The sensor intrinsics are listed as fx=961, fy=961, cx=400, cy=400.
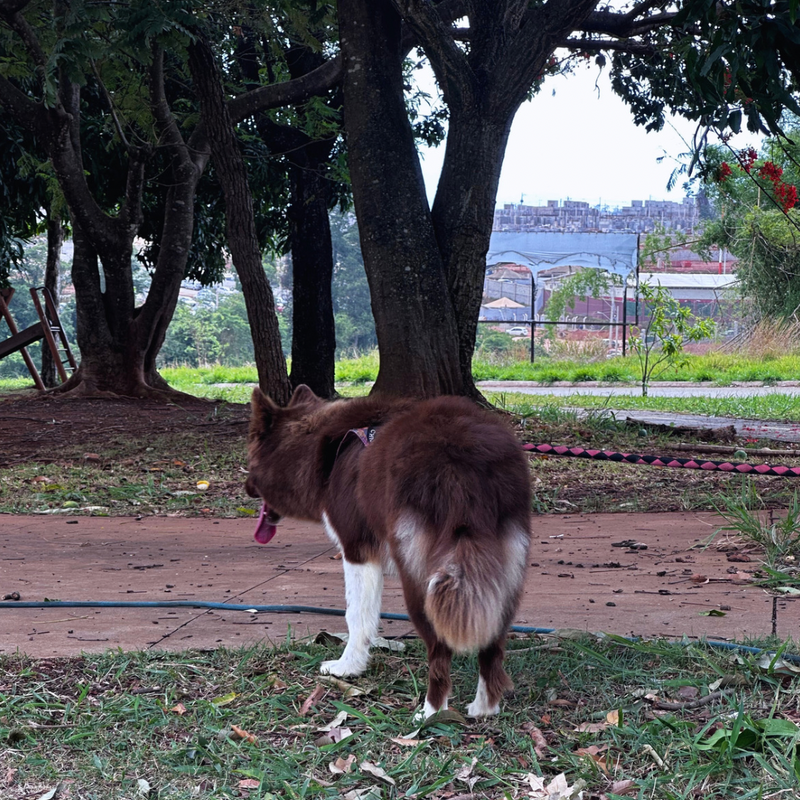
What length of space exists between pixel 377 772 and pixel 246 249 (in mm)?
7837

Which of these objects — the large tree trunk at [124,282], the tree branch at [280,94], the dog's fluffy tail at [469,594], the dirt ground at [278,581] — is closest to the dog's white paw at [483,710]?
the dog's fluffy tail at [469,594]

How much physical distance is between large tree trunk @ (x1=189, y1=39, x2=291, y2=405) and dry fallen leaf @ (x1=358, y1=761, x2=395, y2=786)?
7013 mm

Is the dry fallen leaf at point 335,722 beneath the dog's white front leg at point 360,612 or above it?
beneath

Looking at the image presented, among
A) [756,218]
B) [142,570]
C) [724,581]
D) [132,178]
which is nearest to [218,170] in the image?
[132,178]

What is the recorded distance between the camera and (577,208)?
62500mm

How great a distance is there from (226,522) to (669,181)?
36.1 feet

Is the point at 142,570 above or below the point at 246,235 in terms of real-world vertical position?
below

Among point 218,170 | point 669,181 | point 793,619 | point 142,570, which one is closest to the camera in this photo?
point 793,619

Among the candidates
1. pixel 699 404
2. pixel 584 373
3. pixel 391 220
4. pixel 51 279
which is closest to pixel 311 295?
pixel 391 220

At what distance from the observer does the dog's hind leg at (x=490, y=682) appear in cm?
322

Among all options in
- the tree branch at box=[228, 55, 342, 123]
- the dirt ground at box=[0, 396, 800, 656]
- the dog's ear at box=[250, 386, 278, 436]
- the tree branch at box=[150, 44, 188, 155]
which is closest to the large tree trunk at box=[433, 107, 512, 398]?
the dirt ground at box=[0, 396, 800, 656]

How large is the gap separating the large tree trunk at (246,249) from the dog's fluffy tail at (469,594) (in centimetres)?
675

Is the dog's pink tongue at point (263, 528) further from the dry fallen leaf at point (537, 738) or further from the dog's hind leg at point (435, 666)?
the dry fallen leaf at point (537, 738)

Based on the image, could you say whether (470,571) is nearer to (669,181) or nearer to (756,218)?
(669,181)
